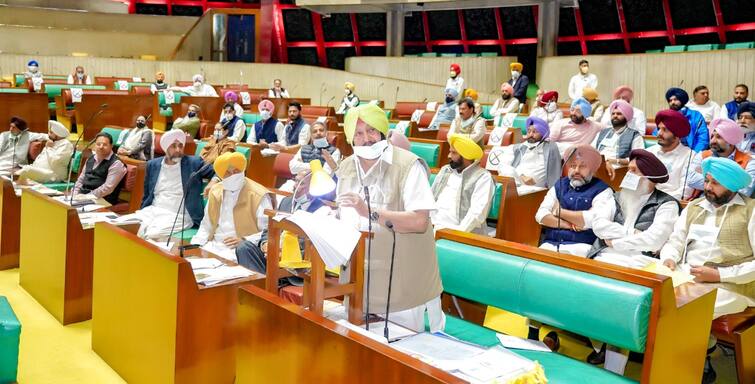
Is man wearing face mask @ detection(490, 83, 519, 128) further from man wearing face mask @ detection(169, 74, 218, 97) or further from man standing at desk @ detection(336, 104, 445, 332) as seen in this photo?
man standing at desk @ detection(336, 104, 445, 332)

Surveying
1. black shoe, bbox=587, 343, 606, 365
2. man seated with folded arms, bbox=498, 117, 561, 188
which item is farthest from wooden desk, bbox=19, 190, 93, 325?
man seated with folded arms, bbox=498, 117, 561, 188

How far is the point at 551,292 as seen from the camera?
8.64ft

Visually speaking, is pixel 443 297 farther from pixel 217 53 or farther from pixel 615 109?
pixel 217 53

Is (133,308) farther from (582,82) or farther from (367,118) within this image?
(582,82)

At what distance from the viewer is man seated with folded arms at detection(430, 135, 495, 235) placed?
4.17 m

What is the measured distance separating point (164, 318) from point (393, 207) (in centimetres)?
116

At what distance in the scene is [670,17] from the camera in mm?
14422

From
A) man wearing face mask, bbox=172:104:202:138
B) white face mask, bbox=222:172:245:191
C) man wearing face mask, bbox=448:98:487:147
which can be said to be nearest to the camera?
white face mask, bbox=222:172:245:191

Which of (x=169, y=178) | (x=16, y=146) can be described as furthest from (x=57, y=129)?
(x=169, y=178)

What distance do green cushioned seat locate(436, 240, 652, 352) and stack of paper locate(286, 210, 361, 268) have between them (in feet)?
2.80

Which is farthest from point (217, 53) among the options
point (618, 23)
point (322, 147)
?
point (322, 147)

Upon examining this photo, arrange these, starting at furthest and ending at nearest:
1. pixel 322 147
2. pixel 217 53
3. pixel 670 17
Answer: pixel 217 53 < pixel 670 17 < pixel 322 147

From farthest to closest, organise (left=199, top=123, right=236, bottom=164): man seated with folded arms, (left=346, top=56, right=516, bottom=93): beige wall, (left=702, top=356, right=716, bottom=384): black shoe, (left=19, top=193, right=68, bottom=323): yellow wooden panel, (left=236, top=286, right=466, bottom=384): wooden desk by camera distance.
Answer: (left=346, top=56, right=516, bottom=93): beige wall < (left=199, top=123, right=236, bottom=164): man seated with folded arms < (left=19, top=193, right=68, bottom=323): yellow wooden panel < (left=702, top=356, right=716, bottom=384): black shoe < (left=236, top=286, right=466, bottom=384): wooden desk

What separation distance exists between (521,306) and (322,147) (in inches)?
151
